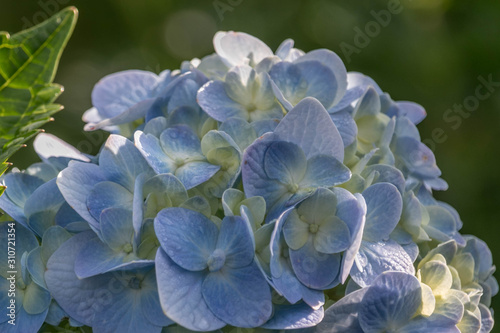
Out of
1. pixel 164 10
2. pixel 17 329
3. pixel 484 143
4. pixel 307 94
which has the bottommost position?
pixel 484 143

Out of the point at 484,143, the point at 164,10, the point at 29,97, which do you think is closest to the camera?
the point at 29,97

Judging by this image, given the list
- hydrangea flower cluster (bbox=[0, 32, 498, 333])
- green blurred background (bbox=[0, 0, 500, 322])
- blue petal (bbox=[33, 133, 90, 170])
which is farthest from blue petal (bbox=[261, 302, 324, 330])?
green blurred background (bbox=[0, 0, 500, 322])

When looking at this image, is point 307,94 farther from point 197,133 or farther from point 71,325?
point 71,325

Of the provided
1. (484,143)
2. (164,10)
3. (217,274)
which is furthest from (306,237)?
(164,10)

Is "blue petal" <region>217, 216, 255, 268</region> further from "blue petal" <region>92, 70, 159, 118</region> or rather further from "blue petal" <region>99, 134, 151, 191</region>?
"blue petal" <region>92, 70, 159, 118</region>

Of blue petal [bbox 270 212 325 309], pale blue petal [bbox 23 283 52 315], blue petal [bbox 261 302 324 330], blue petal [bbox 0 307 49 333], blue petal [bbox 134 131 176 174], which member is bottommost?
blue petal [bbox 0 307 49 333]

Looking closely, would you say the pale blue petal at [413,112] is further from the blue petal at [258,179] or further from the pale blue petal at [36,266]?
the pale blue petal at [36,266]
